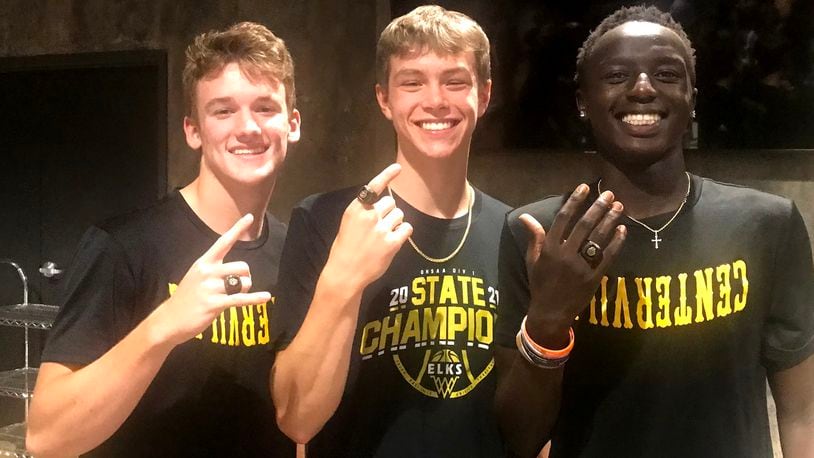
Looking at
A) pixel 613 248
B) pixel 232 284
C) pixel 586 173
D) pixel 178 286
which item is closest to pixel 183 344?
pixel 178 286

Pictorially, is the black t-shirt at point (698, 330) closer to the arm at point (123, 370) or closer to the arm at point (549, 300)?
the arm at point (549, 300)

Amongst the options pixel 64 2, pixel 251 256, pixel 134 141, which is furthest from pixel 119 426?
pixel 64 2

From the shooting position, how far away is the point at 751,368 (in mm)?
1061

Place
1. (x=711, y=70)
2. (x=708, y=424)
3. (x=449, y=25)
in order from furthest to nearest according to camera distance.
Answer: (x=711, y=70)
(x=449, y=25)
(x=708, y=424)

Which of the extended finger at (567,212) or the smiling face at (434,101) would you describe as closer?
the extended finger at (567,212)

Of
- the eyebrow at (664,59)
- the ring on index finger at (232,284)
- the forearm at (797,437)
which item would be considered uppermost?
the eyebrow at (664,59)

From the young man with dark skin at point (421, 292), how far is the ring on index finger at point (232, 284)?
16cm

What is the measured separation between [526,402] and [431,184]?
376mm

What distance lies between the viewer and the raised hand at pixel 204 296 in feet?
3.17

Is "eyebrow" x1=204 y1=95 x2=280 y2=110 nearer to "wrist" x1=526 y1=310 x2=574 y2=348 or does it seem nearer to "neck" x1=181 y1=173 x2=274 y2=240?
"neck" x1=181 y1=173 x2=274 y2=240

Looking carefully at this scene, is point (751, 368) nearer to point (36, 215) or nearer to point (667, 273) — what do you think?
point (667, 273)

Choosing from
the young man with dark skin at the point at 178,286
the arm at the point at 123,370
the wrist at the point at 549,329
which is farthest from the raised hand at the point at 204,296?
the wrist at the point at 549,329

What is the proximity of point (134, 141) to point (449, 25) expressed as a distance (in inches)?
37.6

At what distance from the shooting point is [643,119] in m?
1.03
